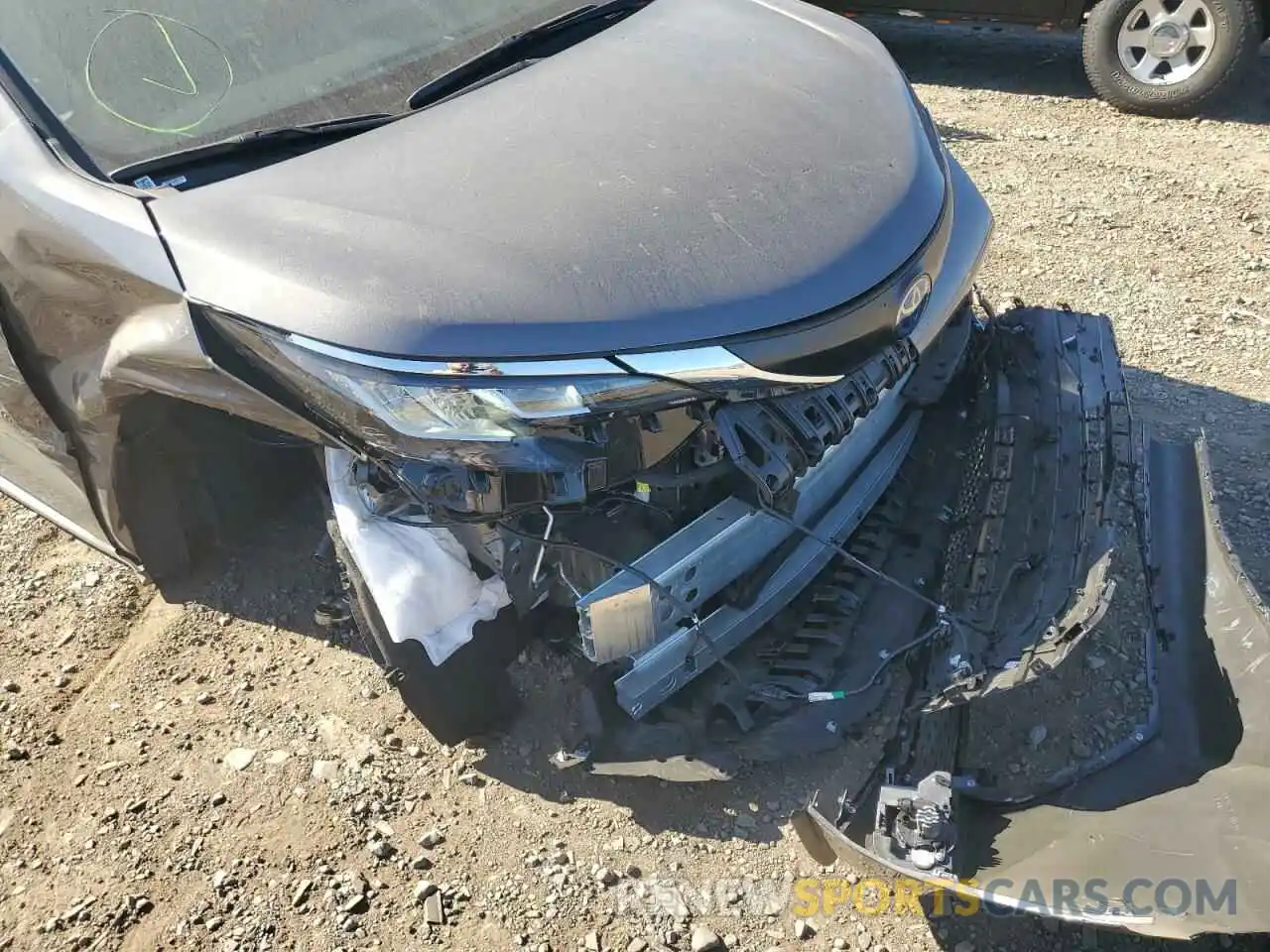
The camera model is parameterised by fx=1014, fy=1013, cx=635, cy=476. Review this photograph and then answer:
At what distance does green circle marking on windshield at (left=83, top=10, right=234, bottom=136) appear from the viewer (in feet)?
7.36

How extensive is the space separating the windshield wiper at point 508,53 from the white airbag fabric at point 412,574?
3.15 feet

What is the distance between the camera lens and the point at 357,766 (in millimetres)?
2572

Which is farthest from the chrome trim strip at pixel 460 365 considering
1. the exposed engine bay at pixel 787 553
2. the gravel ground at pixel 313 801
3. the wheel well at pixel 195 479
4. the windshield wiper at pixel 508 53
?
the gravel ground at pixel 313 801

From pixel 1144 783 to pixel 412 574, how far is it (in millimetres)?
1609

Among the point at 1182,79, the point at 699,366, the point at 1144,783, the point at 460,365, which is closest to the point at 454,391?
the point at 460,365

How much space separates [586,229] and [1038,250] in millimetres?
3208

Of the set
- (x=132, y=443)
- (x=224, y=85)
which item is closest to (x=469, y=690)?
(x=132, y=443)

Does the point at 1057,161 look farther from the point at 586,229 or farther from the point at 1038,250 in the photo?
the point at 586,229

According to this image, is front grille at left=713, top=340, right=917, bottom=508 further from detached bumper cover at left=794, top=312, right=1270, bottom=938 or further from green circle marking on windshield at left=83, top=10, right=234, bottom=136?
green circle marking on windshield at left=83, top=10, right=234, bottom=136

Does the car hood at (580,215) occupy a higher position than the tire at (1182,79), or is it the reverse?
the car hood at (580,215)

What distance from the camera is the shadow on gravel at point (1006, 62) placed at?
6.03 metres

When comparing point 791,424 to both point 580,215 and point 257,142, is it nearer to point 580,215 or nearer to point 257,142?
point 580,215

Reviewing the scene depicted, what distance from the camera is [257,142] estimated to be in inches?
88.3

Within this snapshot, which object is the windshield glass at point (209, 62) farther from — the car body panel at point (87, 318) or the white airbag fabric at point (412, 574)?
the white airbag fabric at point (412, 574)
